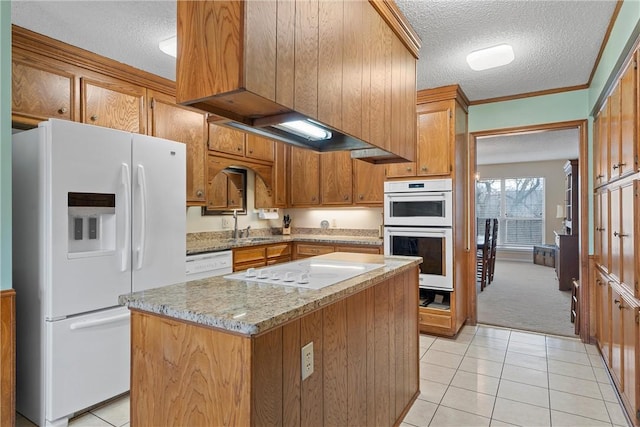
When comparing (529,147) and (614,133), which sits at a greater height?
(529,147)

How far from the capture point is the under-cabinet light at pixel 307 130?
1.70 meters

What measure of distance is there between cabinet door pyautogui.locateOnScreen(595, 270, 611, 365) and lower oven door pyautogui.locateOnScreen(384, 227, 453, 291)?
117 cm

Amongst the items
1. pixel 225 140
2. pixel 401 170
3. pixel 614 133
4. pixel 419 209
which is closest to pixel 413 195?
pixel 419 209

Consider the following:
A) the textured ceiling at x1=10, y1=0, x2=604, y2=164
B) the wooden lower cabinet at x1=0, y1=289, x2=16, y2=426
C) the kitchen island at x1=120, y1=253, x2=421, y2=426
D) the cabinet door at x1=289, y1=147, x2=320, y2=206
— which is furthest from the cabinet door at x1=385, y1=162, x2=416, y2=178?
the wooden lower cabinet at x1=0, y1=289, x2=16, y2=426

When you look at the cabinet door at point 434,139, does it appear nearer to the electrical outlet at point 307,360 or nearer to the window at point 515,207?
the electrical outlet at point 307,360

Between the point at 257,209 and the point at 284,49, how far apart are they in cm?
345

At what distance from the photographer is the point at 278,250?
164 inches

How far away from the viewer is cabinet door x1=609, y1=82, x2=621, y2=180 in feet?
7.68

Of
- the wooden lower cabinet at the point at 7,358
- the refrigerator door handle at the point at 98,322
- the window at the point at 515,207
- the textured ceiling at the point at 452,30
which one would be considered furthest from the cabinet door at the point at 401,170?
the window at the point at 515,207

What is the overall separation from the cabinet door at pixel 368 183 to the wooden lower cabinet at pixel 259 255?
41.1 inches

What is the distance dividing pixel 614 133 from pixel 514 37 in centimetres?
95

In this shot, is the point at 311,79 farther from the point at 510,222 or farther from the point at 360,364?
the point at 510,222

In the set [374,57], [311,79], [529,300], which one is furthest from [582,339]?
[311,79]

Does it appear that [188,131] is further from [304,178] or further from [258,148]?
[304,178]
